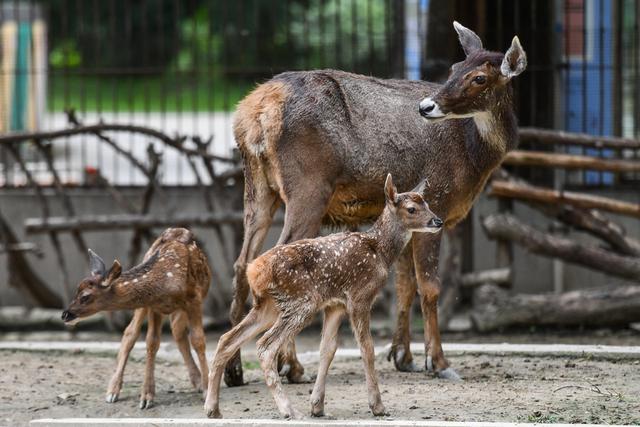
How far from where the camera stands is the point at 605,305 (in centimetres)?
1166

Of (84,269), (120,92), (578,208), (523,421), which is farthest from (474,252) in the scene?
(120,92)

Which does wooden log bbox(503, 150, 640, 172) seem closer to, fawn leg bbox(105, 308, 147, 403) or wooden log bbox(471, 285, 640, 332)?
wooden log bbox(471, 285, 640, 332)

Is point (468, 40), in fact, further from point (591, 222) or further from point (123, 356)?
point (591, 222)

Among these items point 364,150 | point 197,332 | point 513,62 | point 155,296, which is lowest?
point 197,332

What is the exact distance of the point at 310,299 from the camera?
6.96 metres

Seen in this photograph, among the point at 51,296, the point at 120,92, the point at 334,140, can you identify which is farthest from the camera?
the point at 120,92

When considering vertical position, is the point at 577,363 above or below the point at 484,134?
below

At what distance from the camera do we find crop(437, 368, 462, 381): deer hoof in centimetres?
839

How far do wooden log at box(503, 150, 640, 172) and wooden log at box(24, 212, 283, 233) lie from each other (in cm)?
241

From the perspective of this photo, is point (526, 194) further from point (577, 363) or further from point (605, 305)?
point (577, 363)

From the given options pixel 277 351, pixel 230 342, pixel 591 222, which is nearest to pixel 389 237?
pixel 277 351

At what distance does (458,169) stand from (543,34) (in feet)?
17.3

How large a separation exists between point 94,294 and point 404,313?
2382 millimetres

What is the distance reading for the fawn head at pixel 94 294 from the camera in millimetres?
7676
